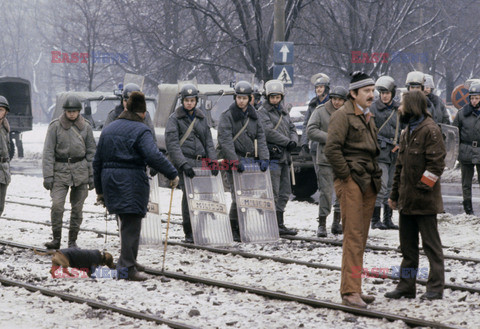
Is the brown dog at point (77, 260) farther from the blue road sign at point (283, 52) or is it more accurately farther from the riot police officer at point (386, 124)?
the blue road sign at point (283, 52)

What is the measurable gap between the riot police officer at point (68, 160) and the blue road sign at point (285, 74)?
918 centimetres

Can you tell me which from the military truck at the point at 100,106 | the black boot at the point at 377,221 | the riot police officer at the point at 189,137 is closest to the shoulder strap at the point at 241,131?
the riot police officer at the point at 189,137

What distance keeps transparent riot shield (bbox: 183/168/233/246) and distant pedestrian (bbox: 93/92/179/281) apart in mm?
2314

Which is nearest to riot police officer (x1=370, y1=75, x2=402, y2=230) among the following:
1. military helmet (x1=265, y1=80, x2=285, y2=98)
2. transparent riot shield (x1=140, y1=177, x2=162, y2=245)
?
military helmet (x1=265, y1=80, x2=285, y2=98)

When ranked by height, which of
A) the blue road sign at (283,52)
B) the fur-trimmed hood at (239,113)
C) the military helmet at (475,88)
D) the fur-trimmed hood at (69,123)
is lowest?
the fur-trimmed hood at (69,123)

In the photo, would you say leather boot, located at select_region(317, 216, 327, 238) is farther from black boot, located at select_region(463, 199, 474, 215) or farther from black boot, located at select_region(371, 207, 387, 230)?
black boot, located at select_region(463, 199, 474, 215)

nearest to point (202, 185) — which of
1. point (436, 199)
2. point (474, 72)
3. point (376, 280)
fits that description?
point (376, 280)

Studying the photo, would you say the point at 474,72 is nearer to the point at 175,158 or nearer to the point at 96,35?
the point at 96,35

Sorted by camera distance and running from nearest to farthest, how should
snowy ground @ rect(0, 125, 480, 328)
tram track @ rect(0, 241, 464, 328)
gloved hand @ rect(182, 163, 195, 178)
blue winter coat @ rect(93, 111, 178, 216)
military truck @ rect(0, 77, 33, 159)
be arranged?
tram track @ rect(0, 241, 464, 328) < snowy ground @ rect(0, 125, 480, 328) < blue winter coat @ rect(93, 111, 178, 216) < gloved hand @ rect(182, 163, 195, 178) < military truck @ rect(0, 77, 33, 159)

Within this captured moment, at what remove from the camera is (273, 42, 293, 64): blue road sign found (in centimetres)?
1961

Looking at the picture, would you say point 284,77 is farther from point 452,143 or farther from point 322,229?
point 322,229

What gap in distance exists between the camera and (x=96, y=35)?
3803cm

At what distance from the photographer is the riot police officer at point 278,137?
11.8 m

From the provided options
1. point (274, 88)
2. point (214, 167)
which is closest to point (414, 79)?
point (274, 88)
